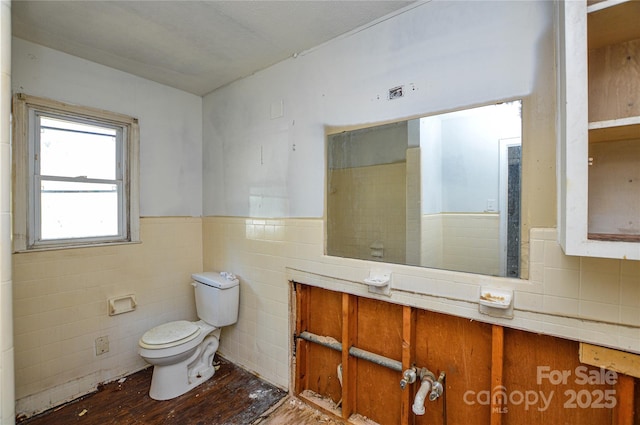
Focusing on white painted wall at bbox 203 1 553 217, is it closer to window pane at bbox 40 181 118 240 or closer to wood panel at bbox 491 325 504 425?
window pane at bbox 40 181 118 240

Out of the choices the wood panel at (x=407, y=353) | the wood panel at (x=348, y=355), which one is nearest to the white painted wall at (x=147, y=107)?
the wood panel at (x=348, y=355)

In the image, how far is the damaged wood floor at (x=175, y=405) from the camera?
1.76 metres

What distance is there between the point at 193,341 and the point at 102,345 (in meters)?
0.69

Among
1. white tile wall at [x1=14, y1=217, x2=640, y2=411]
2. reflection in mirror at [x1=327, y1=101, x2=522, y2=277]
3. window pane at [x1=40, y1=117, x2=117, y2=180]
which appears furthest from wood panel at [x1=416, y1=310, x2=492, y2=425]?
window pane at [x1=40, y1=117, x2=117, y2=180]

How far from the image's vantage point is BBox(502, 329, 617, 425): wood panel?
3.84 feet

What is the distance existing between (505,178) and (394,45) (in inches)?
36.0

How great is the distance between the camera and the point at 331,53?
1.80 meters

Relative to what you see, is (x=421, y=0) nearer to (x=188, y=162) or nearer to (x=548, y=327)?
(x=548, y=327)

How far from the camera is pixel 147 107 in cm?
236

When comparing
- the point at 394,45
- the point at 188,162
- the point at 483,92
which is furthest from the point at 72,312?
the point at 483,92

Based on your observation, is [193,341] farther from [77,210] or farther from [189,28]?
[189,28]

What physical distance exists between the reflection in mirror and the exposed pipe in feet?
1.86

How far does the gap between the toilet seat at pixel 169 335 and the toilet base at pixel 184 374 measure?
0.55 feet

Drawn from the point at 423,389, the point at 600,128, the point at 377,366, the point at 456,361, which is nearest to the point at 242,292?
the point at 377,366
